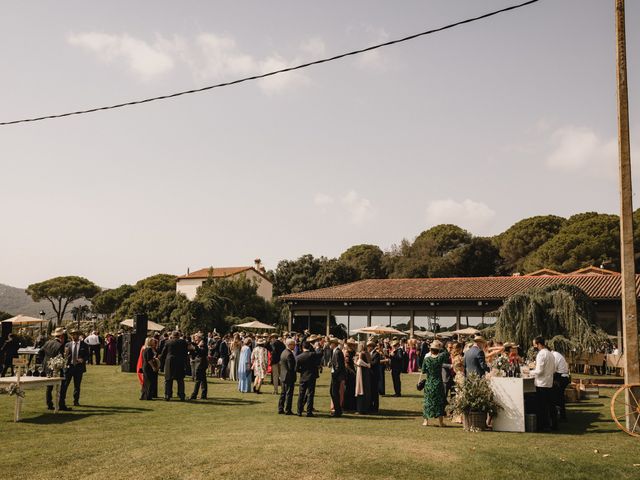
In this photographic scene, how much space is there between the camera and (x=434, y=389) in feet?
37.9

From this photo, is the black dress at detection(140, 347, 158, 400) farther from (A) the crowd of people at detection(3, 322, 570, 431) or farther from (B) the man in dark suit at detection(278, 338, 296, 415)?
(B) the man in dark suit at detection(278, 338, 296, 415)

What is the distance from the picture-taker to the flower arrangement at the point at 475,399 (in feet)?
35.6

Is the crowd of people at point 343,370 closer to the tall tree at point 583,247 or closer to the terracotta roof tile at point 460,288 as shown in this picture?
the terracotta roof tile at point 460,288

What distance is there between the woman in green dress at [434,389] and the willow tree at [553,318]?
40.8ft

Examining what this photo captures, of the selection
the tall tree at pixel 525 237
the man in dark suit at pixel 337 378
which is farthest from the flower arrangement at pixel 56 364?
the tall tree at pixel 525 237

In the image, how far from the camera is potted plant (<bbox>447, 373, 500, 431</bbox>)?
35.7 feet

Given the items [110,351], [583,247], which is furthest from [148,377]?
[583,247]

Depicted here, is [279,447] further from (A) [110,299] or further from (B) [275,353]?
(A) [110,299]

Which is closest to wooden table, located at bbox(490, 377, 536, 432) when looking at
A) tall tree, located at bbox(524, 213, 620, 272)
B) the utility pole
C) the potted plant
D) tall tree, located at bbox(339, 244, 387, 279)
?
the potted plant

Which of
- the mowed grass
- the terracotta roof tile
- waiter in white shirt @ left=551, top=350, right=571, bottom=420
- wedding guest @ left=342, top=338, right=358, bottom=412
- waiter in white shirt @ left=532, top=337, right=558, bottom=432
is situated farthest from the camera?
the terracotta roof tile

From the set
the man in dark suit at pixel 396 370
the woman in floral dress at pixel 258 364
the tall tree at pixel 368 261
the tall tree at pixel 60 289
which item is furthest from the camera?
the tall tree at pixel 60 289

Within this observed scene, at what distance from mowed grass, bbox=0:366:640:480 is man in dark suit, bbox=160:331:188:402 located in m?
1.37

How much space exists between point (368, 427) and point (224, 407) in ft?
13.5

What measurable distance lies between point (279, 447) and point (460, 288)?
29.6 meters
